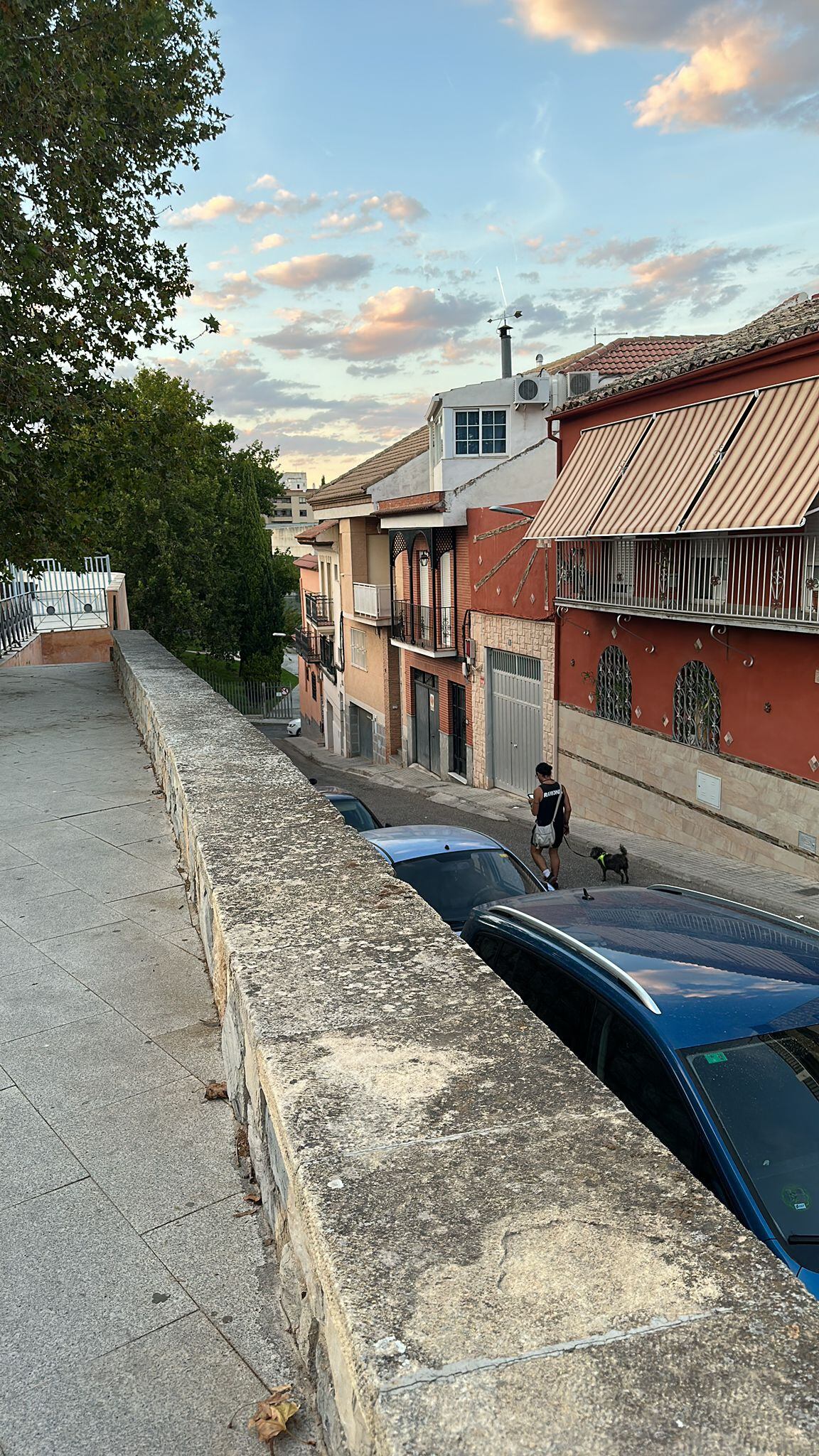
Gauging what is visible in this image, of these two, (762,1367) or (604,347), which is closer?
(762,1367)

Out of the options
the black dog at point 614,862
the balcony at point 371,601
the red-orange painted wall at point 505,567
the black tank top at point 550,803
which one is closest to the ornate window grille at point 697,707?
the black dog at point 614,862

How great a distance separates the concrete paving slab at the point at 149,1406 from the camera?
2.15 m

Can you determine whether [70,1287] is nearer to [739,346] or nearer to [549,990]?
[549,990]

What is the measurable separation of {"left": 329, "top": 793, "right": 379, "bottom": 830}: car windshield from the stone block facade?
11100 millimetres

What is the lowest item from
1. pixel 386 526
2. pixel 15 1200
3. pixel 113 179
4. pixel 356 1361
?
pixel 15 1200

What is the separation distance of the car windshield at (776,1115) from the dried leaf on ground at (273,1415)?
61.2 inches

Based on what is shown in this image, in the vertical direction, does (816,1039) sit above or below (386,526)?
below

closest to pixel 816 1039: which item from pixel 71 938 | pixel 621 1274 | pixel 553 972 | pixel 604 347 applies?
pixel 553 972

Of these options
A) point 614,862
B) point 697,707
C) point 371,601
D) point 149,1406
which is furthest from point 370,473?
point 149,1406

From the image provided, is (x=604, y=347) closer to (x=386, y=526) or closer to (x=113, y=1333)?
(x=386, y=526)

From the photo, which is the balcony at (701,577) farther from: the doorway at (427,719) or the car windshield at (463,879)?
the doorway at (427,719)

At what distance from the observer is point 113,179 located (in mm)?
13289

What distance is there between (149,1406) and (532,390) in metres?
26.2

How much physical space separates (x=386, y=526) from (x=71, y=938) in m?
26.7
